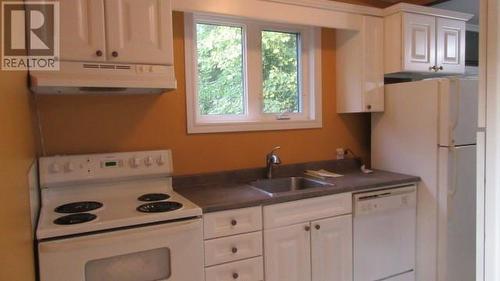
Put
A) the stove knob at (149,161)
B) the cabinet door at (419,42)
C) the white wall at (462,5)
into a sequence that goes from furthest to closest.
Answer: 1. the white wall at (462,5)
2. the cabinet door at (419,42)
3. the stove knob at (149,161)

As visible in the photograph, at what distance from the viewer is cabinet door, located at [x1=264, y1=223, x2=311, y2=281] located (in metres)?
1.99

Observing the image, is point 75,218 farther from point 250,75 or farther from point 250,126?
point 250,75

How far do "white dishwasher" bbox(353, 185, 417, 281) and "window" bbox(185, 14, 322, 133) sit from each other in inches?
31.8

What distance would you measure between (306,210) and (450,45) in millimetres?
1893

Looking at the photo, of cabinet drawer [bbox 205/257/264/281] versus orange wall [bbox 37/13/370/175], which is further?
orange wall [bbox 37/13/370/175]

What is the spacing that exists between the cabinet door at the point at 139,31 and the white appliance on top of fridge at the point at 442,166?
1806mm

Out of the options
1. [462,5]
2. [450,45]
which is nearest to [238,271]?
[450,45]

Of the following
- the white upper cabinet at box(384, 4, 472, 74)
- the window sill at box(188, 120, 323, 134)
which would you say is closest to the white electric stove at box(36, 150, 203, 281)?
the window sill at box(188, 120, 323, 134)

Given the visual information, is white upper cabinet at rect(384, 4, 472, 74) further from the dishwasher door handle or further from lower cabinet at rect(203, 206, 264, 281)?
lower cabinet at rect(203, 206, 264, 281)

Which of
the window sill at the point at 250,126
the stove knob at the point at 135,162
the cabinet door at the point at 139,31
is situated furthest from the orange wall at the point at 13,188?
the window sill at the point at 250,126

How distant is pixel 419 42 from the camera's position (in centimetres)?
265

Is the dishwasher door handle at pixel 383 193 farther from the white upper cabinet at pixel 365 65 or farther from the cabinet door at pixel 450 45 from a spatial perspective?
the cabinet door at pixel 450 45

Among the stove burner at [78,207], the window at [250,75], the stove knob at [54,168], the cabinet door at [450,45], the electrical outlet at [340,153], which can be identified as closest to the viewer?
the stove burner at [78,207]

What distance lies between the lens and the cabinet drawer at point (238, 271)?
6.03 ft
